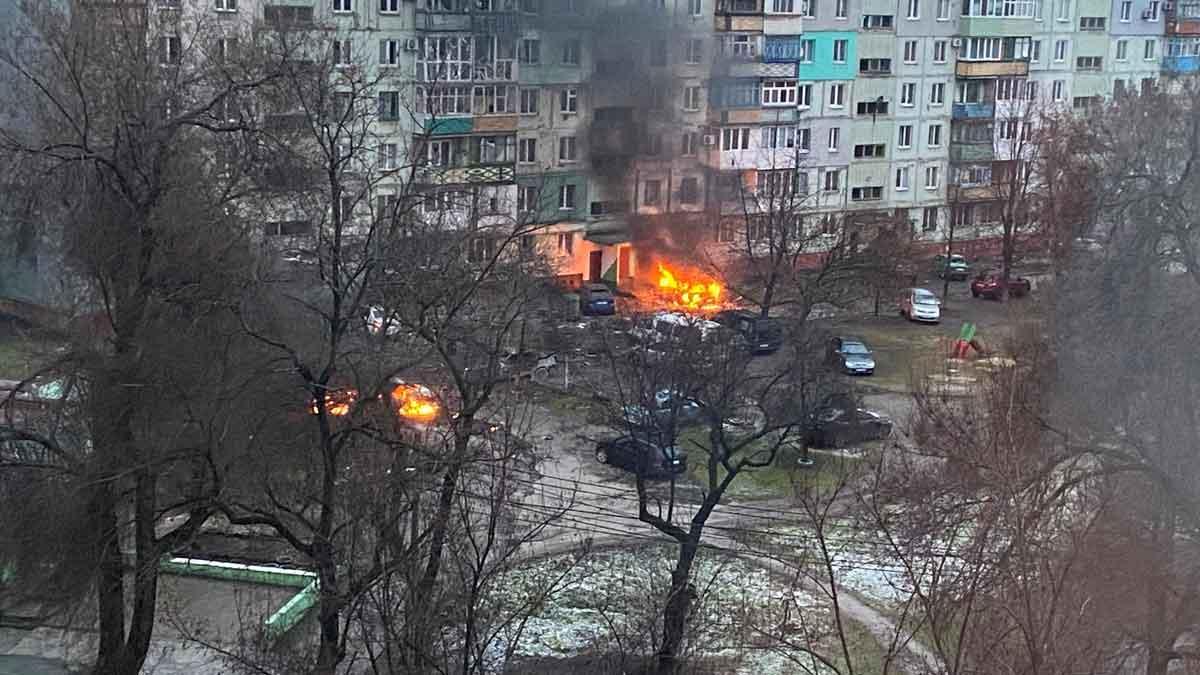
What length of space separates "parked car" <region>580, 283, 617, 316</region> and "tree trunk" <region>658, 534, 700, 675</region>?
7.55 m

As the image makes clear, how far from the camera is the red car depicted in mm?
16859

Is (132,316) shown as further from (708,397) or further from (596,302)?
(596,302)

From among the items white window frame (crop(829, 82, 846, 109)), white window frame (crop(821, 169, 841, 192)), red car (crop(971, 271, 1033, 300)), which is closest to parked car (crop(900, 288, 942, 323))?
red car (crop(971, 271, 1033, 300))

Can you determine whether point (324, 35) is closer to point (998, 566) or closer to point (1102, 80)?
point (998, 566)

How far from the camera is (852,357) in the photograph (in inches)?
519

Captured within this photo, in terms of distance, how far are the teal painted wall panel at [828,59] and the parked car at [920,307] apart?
3217mm

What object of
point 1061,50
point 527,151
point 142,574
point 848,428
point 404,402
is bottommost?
point 848,428

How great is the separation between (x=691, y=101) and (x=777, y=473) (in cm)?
657

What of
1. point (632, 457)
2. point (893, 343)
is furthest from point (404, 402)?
point (893, 343)

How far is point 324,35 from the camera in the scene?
1269 cm

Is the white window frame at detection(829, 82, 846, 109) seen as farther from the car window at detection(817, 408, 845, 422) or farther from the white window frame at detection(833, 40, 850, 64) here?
the car window at detection(817, 408, 845, 422)

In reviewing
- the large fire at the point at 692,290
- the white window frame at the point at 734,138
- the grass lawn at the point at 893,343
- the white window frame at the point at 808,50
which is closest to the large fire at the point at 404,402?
the grass lawn at the point at 893,343

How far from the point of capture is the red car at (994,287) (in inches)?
664

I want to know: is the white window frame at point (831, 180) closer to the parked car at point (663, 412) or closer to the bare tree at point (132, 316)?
the parked car at point (663, 412)
